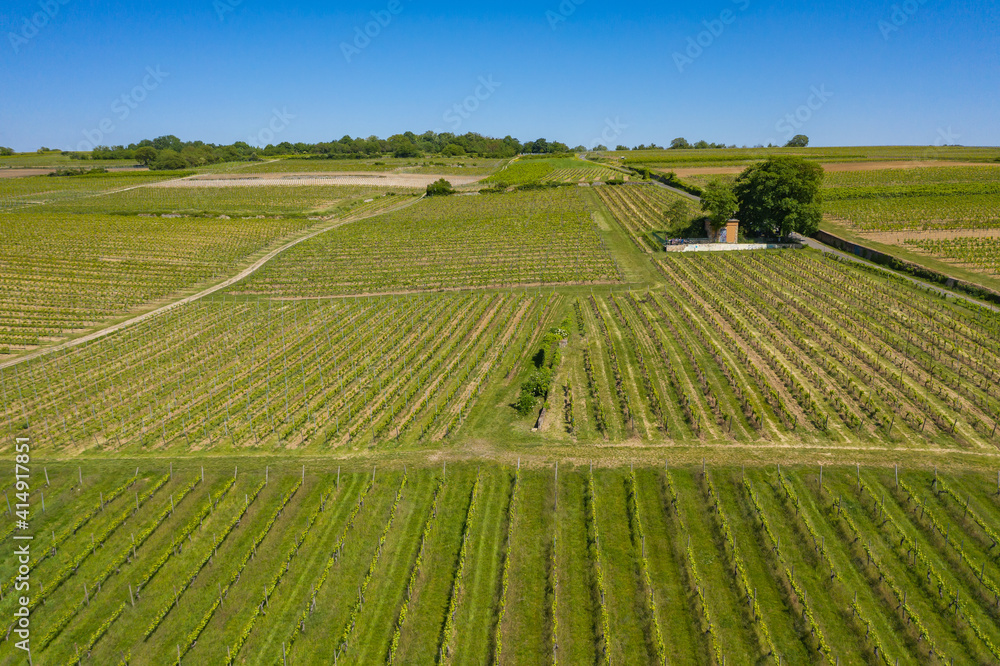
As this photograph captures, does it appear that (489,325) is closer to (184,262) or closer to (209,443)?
(209,443)

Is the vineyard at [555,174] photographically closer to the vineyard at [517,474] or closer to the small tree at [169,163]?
the vineyard at [517,474]

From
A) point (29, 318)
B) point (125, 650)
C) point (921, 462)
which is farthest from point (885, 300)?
point (29, 318)

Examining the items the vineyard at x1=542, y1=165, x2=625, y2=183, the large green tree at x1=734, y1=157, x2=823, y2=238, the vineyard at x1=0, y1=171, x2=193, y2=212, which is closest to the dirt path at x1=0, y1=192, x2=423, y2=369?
the large green tree at x1=734, y1=157, x2=823, y2=238

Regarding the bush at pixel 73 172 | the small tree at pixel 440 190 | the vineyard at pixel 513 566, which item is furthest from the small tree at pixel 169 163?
the vineyard at pixel 513 566

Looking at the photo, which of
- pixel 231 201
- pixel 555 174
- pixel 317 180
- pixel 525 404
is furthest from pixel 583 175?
pixel 525 404

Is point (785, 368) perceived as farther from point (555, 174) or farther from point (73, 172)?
point (73, 172)

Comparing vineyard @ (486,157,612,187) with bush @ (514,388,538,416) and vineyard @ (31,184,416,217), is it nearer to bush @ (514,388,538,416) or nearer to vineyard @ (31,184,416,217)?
vineyard @ (31,184,416,217)
